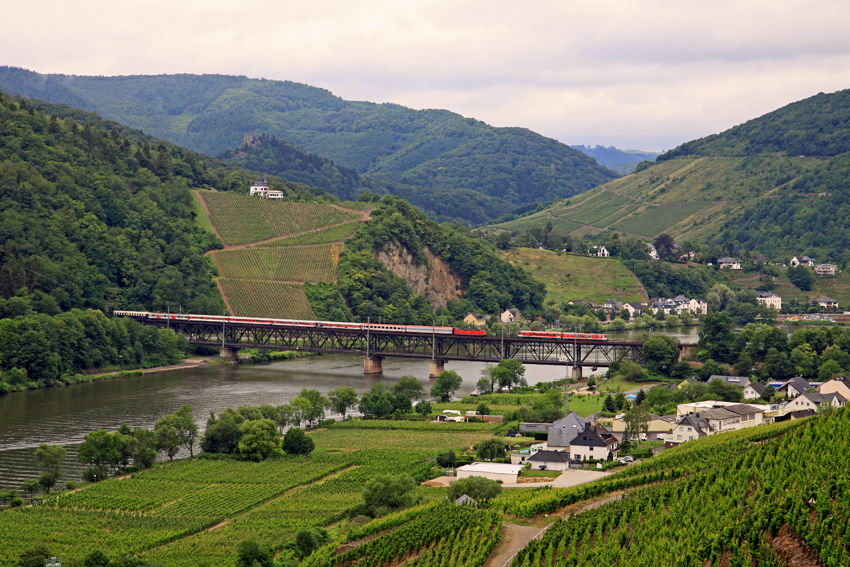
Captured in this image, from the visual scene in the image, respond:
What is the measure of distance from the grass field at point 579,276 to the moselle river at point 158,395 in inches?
2154

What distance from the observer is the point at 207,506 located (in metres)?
48.0

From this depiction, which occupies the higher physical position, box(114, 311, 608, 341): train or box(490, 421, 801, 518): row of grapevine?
box(114, 311, 608, 341): train

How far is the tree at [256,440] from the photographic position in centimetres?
5953

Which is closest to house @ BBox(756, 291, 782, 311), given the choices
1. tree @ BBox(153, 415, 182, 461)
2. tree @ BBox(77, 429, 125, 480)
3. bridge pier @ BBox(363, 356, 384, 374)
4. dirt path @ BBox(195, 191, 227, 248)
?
bridge pier @ BBox(363, 356, 384, 374)

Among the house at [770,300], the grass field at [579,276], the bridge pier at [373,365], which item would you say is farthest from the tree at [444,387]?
the house at [770,300]

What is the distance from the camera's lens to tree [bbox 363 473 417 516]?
44406 millimetres

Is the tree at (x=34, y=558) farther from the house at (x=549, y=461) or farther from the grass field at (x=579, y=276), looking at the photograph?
the grass field at (x=579, y=276)

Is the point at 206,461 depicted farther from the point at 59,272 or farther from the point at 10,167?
the point at 10,167

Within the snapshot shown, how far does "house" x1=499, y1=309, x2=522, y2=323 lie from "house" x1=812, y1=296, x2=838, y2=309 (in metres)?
57.3

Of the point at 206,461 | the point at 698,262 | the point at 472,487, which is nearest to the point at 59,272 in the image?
the point at 206,461

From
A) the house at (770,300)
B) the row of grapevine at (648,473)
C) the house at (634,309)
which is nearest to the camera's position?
the row of grapevine at (648,473)

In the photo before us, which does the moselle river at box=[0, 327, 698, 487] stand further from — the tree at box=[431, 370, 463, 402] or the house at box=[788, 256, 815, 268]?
the house at box=[788, 256, 815, 268]

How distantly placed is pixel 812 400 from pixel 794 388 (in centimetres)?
618

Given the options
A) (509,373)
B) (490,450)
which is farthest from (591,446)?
(509,373)
